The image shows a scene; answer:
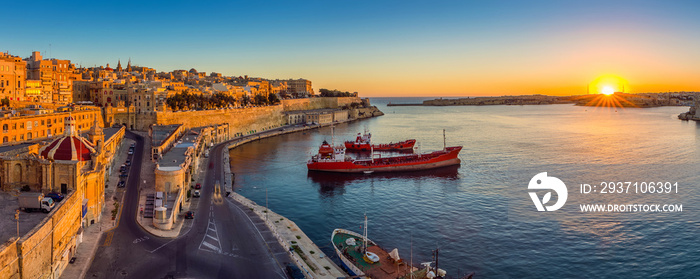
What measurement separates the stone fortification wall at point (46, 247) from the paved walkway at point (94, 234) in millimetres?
395

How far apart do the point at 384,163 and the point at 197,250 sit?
33011 mm

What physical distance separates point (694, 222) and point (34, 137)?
50.1m

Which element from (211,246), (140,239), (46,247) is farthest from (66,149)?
(211,246)

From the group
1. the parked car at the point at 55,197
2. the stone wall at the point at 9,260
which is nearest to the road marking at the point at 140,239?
the parked car at the point at 55,197

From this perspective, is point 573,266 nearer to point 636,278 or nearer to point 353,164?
point 636,278

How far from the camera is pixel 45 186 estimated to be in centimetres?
2294

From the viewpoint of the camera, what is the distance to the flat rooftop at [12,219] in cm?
1782

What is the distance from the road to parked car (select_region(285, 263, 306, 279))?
0.29m

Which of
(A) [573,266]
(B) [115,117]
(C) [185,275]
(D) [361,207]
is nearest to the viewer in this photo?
(C) [185,275]

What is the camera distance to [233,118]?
82.2 meters

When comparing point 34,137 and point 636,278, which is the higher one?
point 34,137

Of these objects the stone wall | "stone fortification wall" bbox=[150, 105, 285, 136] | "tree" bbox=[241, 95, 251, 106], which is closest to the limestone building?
"stone fortification wall" bbox=[150, 105, 285, 136]

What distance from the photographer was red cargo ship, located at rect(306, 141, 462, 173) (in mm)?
51750

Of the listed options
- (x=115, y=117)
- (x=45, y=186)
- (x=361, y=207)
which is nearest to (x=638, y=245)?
(x=361, y=207)
